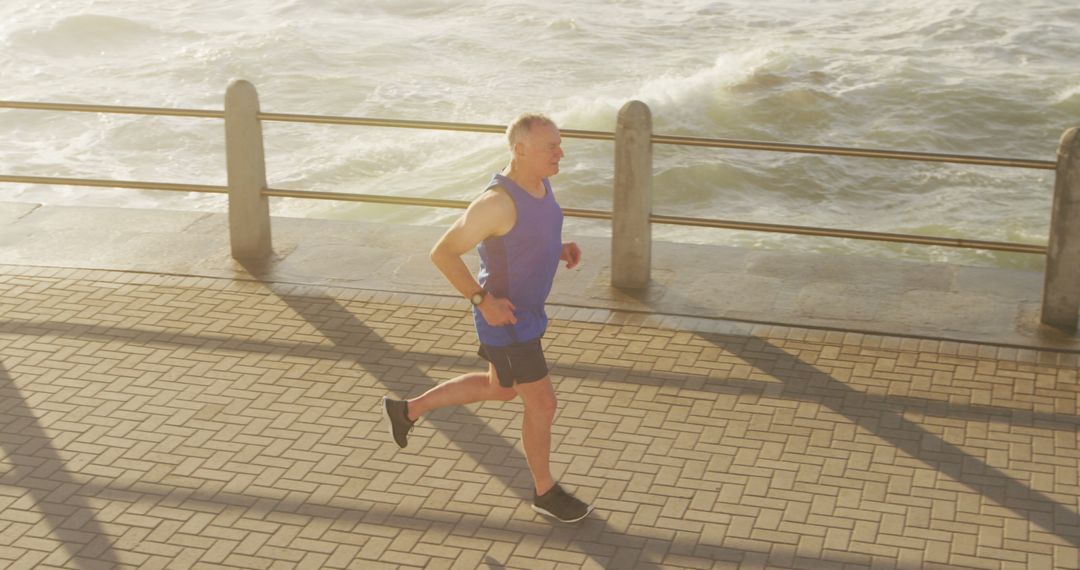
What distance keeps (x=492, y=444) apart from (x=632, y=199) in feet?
8.01

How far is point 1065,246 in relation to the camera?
27.2 feet

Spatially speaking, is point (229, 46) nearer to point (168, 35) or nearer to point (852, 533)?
point (168, 35)

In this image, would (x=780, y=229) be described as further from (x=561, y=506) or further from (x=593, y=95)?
(x=593, y=95)

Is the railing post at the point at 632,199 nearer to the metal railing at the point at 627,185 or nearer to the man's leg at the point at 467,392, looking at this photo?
the metal railing at the point at 627,185

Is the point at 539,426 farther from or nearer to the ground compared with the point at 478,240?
nearer to the ground

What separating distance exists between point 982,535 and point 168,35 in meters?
25.3

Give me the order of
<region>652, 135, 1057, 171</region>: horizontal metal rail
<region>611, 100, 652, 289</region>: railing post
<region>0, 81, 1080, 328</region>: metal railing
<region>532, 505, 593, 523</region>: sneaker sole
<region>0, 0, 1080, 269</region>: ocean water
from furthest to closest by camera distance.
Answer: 1. <region>0, 0, 1080, 269</region>: ocean water
2. <region>611, 100, 652, 289</region>: railing post
3. <region>0, 81, 1080, 328</region>: metal railing
4. <region>652, 135, 1057, 171</region>: horizontal metal rail
5. <region>532, 505, 593, 523</region>: sneaker sole

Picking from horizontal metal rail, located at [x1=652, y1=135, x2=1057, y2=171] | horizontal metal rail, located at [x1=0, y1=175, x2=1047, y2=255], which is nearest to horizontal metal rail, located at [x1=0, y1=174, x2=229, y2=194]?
horizontal metal rail, located at [x1=0, y1=175, x2=1047, y2=255]

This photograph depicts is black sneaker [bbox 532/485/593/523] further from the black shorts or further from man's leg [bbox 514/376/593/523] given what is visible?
the black shorts

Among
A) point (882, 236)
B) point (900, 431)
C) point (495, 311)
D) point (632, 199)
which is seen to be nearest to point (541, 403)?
point (495, 311)

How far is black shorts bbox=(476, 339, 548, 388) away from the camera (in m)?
6.14

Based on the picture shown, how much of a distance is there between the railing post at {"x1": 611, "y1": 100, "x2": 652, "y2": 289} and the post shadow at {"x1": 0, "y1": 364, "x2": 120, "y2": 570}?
12.0 feet

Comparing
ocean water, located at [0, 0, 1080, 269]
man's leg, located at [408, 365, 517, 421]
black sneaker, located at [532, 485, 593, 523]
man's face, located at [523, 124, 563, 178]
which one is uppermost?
man's face, located at [523, 124, 563, 178]

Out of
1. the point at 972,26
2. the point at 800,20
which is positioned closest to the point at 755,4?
the point at 800,20
